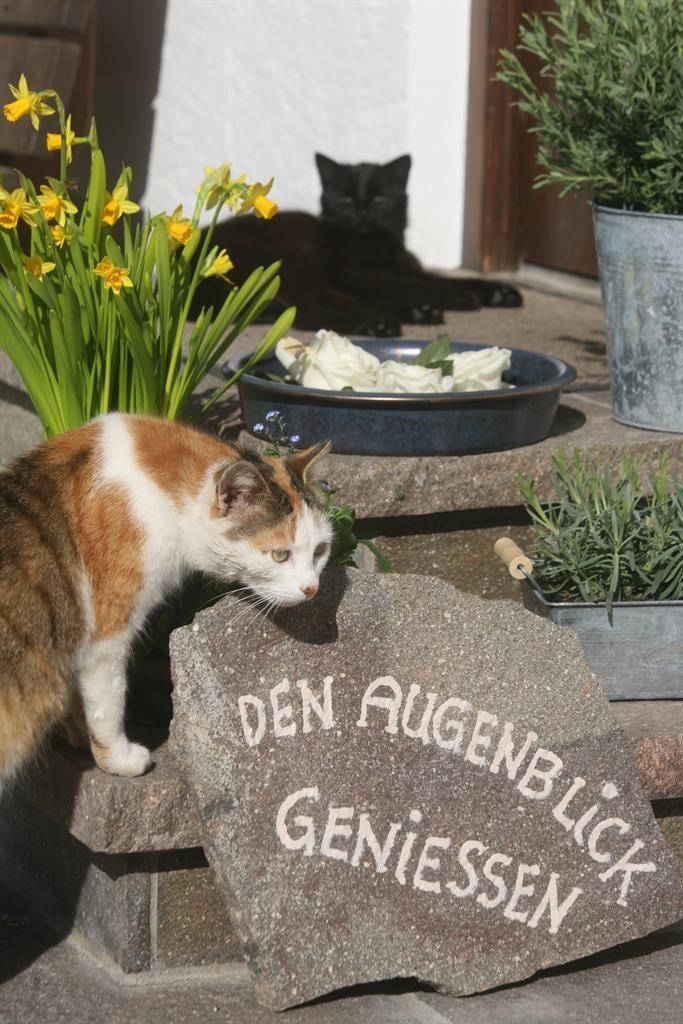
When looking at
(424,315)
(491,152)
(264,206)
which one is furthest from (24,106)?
(491,152)

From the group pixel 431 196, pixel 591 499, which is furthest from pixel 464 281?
pixel 591 499

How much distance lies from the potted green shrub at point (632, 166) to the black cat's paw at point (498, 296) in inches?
48.6

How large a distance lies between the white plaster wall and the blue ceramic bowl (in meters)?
2.17

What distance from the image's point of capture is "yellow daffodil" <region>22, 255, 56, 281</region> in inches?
89.2

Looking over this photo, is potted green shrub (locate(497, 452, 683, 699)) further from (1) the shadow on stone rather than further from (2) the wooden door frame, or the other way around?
(2) the wooden door frame

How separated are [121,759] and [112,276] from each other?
770 millimetres

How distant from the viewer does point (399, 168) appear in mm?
4477

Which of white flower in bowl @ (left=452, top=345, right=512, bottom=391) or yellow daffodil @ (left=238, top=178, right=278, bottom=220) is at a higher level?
yellow daffodil @ (left=238, top=178, right=278, bottom=220)

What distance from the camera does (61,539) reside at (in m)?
2.05

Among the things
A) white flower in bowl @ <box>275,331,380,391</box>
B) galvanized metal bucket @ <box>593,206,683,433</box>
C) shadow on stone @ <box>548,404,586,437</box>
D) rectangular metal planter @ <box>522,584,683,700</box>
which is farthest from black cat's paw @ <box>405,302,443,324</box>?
rectangular metal planter @ <box>522,584,683,700</box>

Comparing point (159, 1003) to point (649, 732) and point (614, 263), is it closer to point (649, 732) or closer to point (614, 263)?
point (649, 732)

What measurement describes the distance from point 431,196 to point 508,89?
1.47 feet

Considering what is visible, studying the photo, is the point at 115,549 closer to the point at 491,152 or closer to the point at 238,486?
the point at 238,486

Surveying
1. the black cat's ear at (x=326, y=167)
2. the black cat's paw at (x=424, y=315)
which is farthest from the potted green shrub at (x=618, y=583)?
the black cat's ear at (x=326, y=167)
